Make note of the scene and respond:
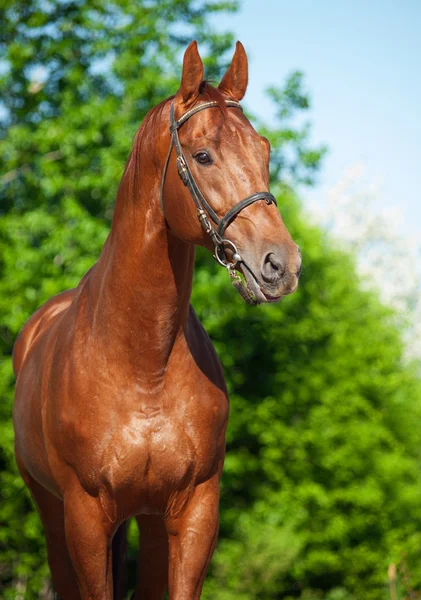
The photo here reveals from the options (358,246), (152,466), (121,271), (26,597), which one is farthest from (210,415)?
(358,246)

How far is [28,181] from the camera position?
668 inches

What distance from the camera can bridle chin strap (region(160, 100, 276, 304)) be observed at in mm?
3307

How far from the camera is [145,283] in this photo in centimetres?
369

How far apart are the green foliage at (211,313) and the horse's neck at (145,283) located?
8170 mm

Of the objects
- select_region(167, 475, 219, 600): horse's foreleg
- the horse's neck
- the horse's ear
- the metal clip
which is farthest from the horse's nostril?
select_region(167, 475, 219, 600): horse's foreleg

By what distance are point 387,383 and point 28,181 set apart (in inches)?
603

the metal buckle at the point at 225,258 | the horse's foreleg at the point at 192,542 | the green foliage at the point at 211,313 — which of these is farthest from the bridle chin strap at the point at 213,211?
the green foliage at the point at 211,313

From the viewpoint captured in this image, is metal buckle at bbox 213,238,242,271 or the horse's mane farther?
the horse's mane

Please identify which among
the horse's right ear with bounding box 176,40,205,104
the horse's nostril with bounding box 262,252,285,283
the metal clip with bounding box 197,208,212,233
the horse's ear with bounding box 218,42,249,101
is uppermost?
the horse's right ear with bounding box 176,40,205,104

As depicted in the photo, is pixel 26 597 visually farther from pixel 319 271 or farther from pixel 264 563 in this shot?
pixel 319 271

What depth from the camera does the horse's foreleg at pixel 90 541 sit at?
373 centimetres

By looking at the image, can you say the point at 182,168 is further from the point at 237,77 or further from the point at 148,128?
the point at 237,77

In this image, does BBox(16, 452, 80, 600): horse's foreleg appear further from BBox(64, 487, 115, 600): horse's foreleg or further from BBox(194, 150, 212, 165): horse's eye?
BBox(194, 150, 212, 165): horse's eye

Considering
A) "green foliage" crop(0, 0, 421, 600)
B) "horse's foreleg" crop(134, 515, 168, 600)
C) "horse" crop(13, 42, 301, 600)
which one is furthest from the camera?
"green foliage" crop(0, 0, 421, 600)
